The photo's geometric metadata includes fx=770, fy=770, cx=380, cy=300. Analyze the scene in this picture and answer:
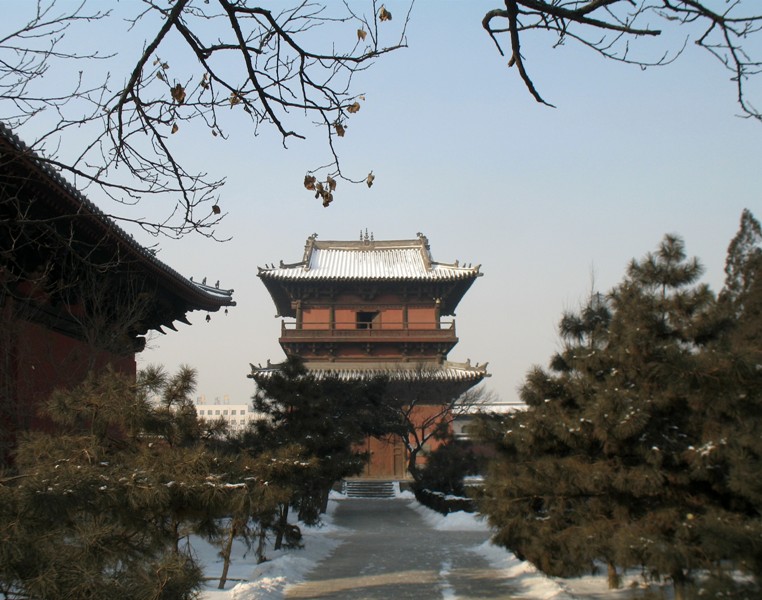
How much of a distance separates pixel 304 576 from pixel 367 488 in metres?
17.0

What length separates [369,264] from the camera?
98.8 ft

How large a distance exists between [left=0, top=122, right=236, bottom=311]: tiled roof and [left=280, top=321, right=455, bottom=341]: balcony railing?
47.2 feet

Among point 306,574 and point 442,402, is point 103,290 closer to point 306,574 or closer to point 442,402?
point 306,574

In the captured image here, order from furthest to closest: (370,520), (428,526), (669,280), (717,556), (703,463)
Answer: (370,520) < (428,526) < (669,280) < (703,463) < (717,556)

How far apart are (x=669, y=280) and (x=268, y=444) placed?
675 centimetres

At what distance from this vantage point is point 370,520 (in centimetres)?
1898

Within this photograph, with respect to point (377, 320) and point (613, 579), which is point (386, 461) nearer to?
point (377, 320)

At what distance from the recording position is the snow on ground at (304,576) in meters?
8.12

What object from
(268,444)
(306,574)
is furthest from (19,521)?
(268,444)

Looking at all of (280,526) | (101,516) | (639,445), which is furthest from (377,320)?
(101,516)

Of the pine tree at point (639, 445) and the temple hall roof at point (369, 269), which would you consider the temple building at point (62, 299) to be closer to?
the pine tree at point (639, 445)

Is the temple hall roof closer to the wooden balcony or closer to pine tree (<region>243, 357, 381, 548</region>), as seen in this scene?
the wooden balcony

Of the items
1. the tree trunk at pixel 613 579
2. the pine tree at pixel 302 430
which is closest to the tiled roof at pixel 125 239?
the pine tree at pixel 302 430

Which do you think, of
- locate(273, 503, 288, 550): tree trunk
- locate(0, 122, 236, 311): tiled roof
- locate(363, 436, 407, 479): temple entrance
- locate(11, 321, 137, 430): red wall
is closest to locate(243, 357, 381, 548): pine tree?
locate(273, 503, 288, 550): tree trunk
